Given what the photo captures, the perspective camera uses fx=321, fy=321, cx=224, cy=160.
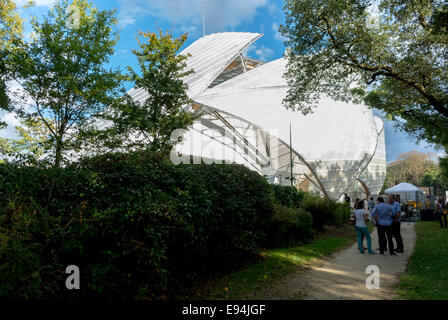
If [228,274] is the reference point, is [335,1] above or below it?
above

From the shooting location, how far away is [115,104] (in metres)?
15.5

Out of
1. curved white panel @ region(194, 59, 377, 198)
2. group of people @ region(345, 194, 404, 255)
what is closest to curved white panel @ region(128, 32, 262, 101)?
curved white panel @ region(194, 59, 377, 198)

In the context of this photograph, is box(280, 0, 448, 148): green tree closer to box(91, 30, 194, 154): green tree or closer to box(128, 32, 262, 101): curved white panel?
box(91, 30, 194, 154): green tree

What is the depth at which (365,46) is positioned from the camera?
37.0 feet

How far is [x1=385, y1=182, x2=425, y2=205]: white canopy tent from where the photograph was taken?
81.2 feet

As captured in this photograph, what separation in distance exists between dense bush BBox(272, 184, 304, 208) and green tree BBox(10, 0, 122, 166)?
8.61 metres

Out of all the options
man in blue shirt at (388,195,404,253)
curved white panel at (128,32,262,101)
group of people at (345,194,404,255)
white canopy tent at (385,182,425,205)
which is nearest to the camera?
group of people at (345,194,404,255)

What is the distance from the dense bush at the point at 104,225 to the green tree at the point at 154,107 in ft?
33.2

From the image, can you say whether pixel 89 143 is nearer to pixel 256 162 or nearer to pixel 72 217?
pixel 72 217

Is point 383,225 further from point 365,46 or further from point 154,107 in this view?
point 154,107

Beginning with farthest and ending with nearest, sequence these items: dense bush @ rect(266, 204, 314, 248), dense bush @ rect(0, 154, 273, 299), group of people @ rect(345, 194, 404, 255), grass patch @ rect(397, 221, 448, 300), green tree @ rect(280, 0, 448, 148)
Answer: green tree @ rect(280, 0, 448, 148) < dense bush @ rect(266, 204, 314, 248) < group of people @ rect(345, 194, 404, 255) < grass patch @ rect(397, 221, 448, 300) < dense bush @ rect(0, 154, 273, 299)
